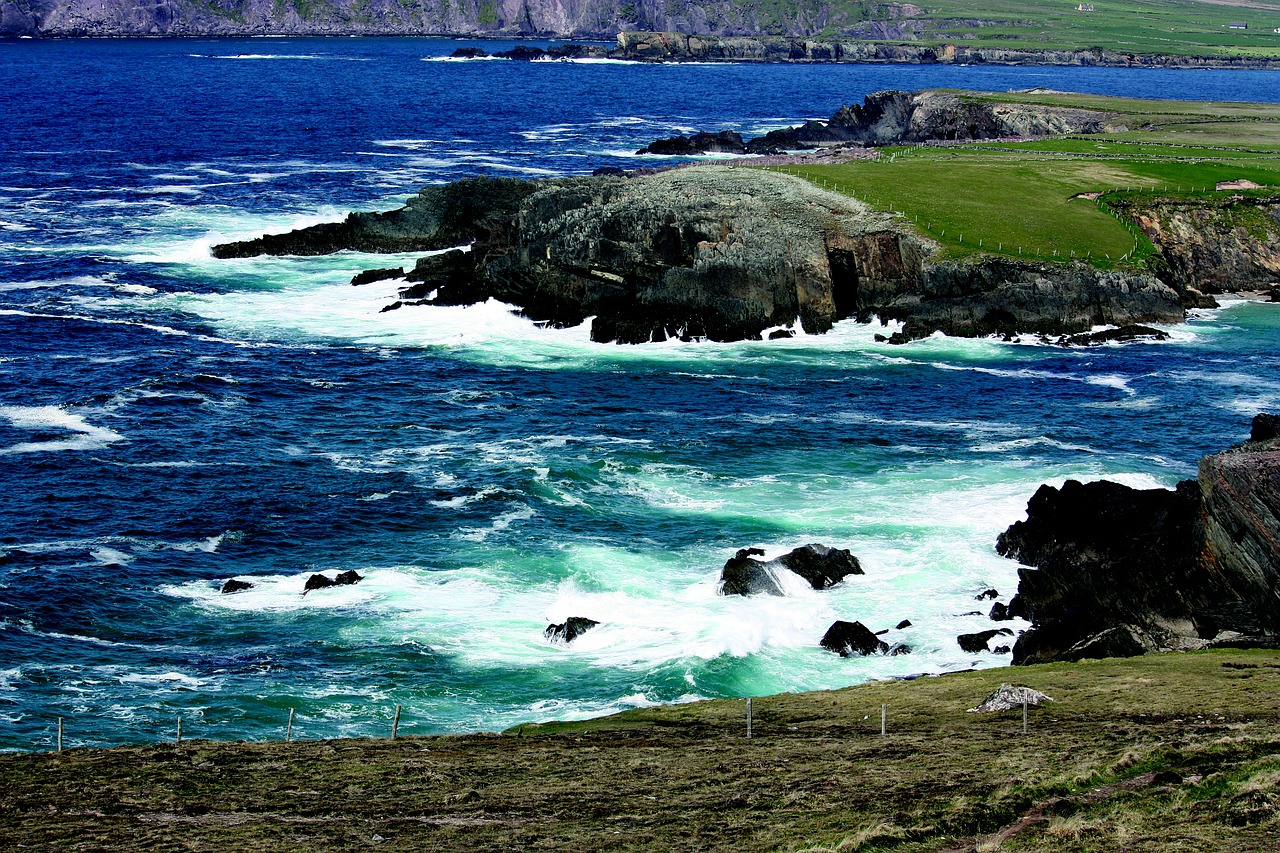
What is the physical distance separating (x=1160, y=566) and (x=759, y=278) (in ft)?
135

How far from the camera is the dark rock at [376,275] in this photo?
92500mm

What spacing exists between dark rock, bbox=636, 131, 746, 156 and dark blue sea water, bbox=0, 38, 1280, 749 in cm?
5950

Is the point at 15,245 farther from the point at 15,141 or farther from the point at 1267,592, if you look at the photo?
the point at 1267,592

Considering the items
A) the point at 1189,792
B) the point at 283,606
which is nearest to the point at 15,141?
the point at 283,606

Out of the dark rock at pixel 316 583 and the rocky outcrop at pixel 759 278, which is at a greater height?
the rocky outcrop at pixel 759 278

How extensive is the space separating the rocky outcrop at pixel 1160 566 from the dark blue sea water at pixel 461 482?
2656mm

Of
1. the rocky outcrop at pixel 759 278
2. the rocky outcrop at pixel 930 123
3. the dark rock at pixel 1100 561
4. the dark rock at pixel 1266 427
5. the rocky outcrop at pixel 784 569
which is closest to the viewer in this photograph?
the dark rock at pixel 1100 561

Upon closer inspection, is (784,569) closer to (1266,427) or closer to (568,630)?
(568,630)

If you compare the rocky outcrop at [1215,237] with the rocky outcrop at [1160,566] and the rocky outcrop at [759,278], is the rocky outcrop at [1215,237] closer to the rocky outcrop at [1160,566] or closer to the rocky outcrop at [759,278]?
the rocky outcrop at [759,278]

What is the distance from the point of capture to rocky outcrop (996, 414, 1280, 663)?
127 ft

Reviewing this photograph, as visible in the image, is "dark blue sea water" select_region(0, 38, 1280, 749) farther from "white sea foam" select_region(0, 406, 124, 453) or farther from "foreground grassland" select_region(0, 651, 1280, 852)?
"foreground grassland" select_region(0, 651, 1280, 852)

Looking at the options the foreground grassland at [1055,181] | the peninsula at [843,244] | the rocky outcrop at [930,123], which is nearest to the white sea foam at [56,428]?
the peninsula at [843,244]

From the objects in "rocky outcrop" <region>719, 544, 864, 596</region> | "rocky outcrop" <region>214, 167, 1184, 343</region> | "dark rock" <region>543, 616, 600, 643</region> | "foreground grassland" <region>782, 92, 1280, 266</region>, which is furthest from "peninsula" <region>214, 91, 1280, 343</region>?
"dark rock" <region>543, 616, 600, 643</region>

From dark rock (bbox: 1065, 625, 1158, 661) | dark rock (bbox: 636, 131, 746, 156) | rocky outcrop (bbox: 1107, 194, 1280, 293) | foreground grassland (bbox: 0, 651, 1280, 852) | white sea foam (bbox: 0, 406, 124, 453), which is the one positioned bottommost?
dark rock (bbox: 1065, 625, 1158, 661)
